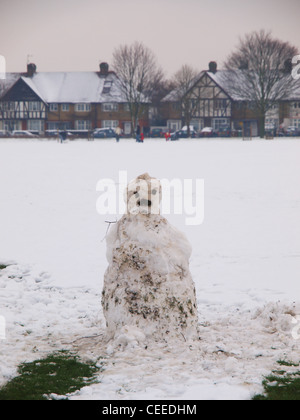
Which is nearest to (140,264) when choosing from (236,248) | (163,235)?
(163,235)

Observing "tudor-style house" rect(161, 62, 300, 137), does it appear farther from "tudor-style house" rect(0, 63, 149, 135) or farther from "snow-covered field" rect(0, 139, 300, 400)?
"snow-covered field" rect(0, 139, 300, 400)

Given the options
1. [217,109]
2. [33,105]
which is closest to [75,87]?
[33,105]

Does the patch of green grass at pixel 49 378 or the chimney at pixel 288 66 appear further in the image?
the chimney at pixel 288 66

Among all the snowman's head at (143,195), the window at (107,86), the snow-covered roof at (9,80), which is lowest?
the snowman's head at (143,195)

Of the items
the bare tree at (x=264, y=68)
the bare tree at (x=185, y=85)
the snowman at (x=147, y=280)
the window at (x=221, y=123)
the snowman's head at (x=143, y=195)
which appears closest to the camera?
the snowman at (x=147, y=280)

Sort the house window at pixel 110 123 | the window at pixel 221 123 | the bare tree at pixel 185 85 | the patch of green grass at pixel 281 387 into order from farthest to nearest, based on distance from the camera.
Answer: the window at pixel 221 123, the house window at pixel 110 123, the bare tree at pixel 185 85, the patch of green grass at pixel 281 387

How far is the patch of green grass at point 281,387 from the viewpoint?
17.1 feet

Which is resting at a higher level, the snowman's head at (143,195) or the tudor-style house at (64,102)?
the tudor-style house at (64,102)

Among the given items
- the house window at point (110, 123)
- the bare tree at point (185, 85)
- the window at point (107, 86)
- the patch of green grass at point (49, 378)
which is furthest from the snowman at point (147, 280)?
the window at point (107, 86)

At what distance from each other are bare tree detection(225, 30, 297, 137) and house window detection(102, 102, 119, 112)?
66.9 feet

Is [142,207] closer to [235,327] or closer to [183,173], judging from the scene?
[235,327]

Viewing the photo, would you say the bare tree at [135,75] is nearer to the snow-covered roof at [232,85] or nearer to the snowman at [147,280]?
the snow-covered roof at [232,85]

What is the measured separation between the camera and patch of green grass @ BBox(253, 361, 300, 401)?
5.20 m

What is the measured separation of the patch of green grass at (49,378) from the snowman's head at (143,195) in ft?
5.28
